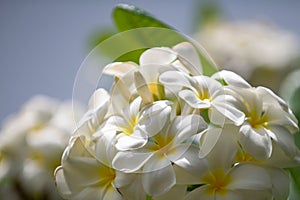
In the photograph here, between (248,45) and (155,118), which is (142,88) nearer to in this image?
(155,118)

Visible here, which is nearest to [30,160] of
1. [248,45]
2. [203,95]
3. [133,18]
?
[133,18]

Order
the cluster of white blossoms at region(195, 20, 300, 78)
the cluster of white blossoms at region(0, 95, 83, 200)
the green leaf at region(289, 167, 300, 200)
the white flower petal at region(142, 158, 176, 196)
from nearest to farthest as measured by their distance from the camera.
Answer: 1. the white flower petal at region(142, 158, 176, 196)
2. the green leaf at region(289, 167, 300, 200)
3. the cluster of white blossoms at region(0, 95, 83, 200)
4. the cluster of white blossoms at region(195, 20, 300, 78)

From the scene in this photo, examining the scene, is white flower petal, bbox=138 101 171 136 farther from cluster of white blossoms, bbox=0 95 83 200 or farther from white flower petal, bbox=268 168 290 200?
cluster of white blossoms, bbox=0 95 83 200

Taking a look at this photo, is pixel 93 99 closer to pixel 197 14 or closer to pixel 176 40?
pixel 176 40

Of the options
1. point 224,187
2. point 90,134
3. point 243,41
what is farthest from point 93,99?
point 243,41

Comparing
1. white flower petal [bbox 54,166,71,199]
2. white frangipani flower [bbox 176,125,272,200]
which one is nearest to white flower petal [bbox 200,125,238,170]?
white frangipani flower [bbox 176,125,272,200]
